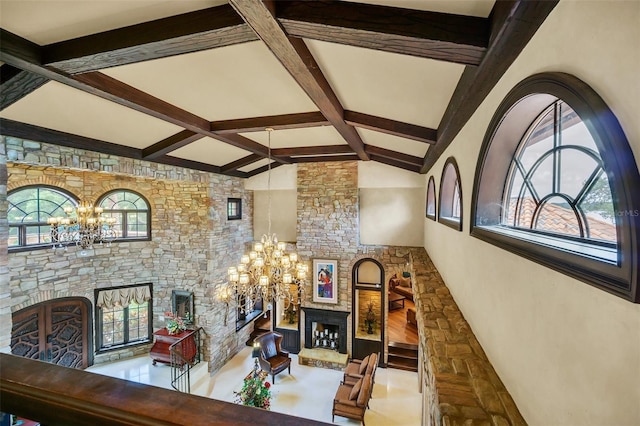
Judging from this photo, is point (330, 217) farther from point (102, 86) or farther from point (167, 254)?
point (102, 86)

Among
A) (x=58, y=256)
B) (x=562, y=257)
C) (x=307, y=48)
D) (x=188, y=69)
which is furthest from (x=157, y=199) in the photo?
(x=562, y=257)

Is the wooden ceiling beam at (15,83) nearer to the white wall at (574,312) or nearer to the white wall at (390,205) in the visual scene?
the white wall at (574,312)

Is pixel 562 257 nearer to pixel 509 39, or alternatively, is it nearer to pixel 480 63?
pixel 509 39

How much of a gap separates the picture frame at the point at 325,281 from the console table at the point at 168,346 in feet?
10.5

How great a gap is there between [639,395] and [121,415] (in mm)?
1242

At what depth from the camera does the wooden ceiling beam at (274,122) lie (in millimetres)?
3754

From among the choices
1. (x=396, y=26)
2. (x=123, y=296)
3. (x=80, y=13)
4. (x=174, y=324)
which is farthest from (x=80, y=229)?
(x=396, y=26)

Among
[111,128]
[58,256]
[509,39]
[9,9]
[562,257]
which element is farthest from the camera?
[58,256]

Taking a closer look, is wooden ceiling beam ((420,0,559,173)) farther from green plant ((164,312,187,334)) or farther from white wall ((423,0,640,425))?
green plant ((164,312,187,334))

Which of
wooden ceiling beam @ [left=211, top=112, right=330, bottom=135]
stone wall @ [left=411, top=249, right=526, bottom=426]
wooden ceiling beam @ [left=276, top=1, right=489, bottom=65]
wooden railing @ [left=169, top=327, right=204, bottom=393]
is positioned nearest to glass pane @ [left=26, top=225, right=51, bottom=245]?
wooden railing @ [left=169, top=327, right=204, bottom=393]

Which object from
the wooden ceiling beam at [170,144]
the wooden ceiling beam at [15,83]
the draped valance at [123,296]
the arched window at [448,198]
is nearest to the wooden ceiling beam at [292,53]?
the arched window at [448,198]

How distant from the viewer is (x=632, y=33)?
2.32 ft

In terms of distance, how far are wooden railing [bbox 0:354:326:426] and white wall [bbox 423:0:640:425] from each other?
0.90 m

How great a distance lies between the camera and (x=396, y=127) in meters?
3.45
